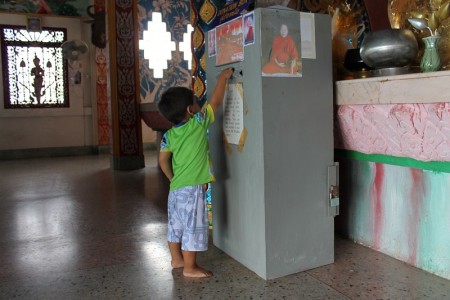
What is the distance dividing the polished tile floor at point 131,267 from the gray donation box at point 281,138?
0.16 m

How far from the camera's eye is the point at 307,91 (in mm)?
2184

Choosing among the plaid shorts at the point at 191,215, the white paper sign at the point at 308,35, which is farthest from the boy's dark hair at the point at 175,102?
the white paper sign at the point at 308,35

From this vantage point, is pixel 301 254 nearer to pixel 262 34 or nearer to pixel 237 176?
pixel 237 176

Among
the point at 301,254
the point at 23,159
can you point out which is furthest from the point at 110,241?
the point at 23,159

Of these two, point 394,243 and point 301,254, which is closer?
point 301,254

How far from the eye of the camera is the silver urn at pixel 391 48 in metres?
2.25

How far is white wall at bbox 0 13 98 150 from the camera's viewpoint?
7793mm

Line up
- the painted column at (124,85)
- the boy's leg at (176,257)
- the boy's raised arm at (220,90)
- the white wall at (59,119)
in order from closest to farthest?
the boy's raised arm at (220,90) < the boy's leg at (176,257) < the painted column at (124,85) < the white wall at (59,119)

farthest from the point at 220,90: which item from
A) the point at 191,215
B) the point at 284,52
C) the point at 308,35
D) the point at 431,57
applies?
the point at 431,57

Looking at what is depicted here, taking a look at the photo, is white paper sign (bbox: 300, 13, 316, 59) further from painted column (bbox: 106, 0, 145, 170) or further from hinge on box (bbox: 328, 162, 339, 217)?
painted column (bbox: 106, 0, 145, 170)

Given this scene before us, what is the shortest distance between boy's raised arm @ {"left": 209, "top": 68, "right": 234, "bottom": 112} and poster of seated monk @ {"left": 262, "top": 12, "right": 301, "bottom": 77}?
10.6 inches

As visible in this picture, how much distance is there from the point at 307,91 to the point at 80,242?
5.62 feet

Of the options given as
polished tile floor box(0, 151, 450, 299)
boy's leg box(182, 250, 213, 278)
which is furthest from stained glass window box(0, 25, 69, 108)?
boy's leg box(182, 250, 213, 278)

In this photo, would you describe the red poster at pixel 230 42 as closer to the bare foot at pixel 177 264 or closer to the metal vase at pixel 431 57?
the metal vase at pixel 431 57
